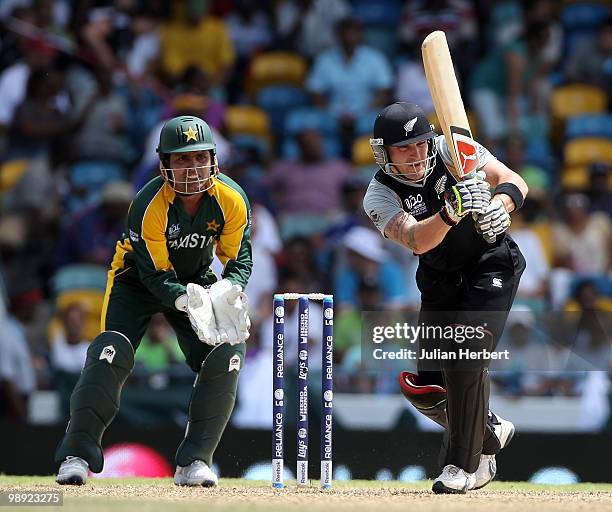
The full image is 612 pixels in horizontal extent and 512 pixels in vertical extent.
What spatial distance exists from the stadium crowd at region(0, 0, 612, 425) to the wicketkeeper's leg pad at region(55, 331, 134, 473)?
294 cm

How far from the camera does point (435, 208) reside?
18.2ft

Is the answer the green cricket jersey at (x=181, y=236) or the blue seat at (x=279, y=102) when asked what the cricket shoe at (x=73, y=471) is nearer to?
the green cricket jersey at (x=181, y=236)

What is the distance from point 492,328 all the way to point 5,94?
711 centimetres

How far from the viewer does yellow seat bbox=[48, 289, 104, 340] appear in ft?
31.2

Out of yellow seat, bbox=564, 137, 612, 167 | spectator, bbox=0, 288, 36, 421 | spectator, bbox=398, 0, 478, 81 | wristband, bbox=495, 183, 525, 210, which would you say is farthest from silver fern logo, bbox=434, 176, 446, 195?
spectator, bbox=398, 0, 478, 81

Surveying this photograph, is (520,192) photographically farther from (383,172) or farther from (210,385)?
(210,385)

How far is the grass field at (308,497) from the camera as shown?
4.70 meters

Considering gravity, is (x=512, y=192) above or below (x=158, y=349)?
above

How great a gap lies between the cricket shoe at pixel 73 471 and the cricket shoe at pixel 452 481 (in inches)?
60.1

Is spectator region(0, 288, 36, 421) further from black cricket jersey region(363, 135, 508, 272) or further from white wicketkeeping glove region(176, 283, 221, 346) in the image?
black cricket jersey region(363, 135, 508, 272)

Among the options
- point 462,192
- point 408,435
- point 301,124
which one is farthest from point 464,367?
point 301,124

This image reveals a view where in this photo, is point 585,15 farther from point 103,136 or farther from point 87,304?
point 87,304

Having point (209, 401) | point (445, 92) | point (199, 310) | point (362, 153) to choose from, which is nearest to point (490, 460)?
point (209, 401)

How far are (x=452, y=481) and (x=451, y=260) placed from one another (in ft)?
3.10
